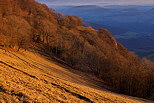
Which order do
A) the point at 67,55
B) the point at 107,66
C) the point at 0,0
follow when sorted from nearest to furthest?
the point at 107,66, the point at 67,55, the point at 0,0

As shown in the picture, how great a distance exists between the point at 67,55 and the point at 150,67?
24.2 metres

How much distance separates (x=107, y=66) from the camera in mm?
46531

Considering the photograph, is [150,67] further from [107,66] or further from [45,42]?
[45,42]

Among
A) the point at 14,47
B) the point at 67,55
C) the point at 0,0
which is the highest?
the point at 0,0

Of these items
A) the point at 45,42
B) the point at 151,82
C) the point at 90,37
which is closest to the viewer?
the point at 151,82

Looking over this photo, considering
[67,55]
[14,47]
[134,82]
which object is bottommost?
[134,82]

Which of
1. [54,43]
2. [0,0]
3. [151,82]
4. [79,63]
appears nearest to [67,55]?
[79,63]

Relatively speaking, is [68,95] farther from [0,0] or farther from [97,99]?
[0,0]

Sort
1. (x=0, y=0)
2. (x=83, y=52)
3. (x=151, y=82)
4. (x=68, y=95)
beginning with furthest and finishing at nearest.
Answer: (x=0, y=0) → (x=83, y=52) → (x=151, y=82) → (x=68, y=95)

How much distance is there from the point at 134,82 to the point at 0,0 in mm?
78132

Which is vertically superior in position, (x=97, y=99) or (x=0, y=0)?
(x=0, y=0)

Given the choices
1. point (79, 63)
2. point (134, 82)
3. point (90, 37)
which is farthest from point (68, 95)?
point (90, 37)

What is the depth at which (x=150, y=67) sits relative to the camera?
116ft

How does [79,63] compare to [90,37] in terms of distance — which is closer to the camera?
[79,63]
